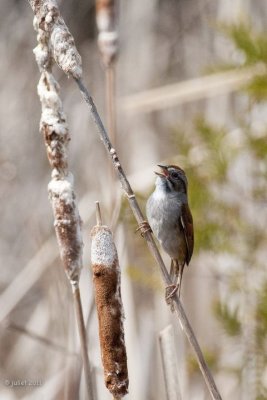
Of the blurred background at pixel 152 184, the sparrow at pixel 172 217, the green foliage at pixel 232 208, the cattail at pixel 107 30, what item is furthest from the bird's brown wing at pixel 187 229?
the cattail at pixel 107 30

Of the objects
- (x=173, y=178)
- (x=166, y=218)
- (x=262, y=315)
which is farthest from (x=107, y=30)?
(x=262, y=315)

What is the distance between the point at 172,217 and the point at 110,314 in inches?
49.5

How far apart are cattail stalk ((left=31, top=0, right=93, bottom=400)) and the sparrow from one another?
3.29ft

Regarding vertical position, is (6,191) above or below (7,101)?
below

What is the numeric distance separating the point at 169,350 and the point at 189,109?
2.26m

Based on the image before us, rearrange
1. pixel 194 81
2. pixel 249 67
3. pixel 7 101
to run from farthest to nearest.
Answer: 1. pixel 7 101
2. pixel 194 81
3. pixel 249 67

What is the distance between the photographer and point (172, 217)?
103 inches

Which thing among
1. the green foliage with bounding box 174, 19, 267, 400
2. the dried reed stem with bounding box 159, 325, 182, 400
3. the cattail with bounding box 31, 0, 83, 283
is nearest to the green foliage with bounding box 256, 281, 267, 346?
the green foliage with bounding box 174, 19, 267, 400

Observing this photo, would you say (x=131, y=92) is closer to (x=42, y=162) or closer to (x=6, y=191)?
(x=42, y=162)

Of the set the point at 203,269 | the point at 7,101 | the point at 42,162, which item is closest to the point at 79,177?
the point at 42,162

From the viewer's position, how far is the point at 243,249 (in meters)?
3.04

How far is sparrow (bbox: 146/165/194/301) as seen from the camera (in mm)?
2555

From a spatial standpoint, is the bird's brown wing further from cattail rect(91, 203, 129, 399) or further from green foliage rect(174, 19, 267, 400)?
cattail rect(91, 203, 129, 399)

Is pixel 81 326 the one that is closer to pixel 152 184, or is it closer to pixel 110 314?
pixel 110 314
